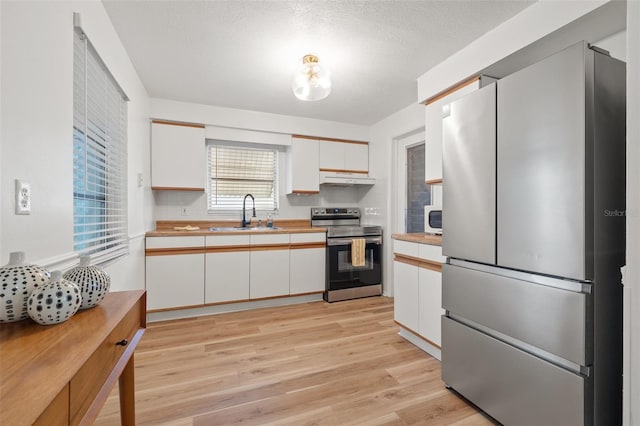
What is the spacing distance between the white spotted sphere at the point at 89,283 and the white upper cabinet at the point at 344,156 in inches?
128

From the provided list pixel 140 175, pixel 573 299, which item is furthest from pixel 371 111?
pixel 573 299

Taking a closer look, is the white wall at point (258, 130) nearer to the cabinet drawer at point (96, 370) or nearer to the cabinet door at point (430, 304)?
the cabinet door at point (430, 304)

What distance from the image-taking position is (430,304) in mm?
2316

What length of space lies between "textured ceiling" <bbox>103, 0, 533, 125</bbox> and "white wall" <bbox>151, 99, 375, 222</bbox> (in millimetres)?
271

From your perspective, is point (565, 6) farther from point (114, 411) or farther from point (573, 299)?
point (114, 411)

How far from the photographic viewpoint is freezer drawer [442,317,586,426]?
1.26m

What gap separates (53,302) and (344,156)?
12.2 feet

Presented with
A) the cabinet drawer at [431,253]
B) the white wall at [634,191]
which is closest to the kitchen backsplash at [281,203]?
the cabinet drawer at [431,253]

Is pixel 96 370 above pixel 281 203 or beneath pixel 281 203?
beneath

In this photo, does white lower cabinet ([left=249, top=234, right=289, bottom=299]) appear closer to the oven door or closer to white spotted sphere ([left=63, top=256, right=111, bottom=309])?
the oven door

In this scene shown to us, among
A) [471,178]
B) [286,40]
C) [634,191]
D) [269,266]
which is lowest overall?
[269,266]

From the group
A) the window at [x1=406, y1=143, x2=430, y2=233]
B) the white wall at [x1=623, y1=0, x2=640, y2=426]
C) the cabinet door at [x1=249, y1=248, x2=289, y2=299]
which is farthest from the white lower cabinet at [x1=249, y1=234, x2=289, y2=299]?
the white wall at [x1=623, y1=0, x2=640, y2=426]

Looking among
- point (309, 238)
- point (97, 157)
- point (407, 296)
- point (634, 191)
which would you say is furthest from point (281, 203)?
point (634, 191)

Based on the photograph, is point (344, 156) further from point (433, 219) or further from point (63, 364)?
point (63, 364)
